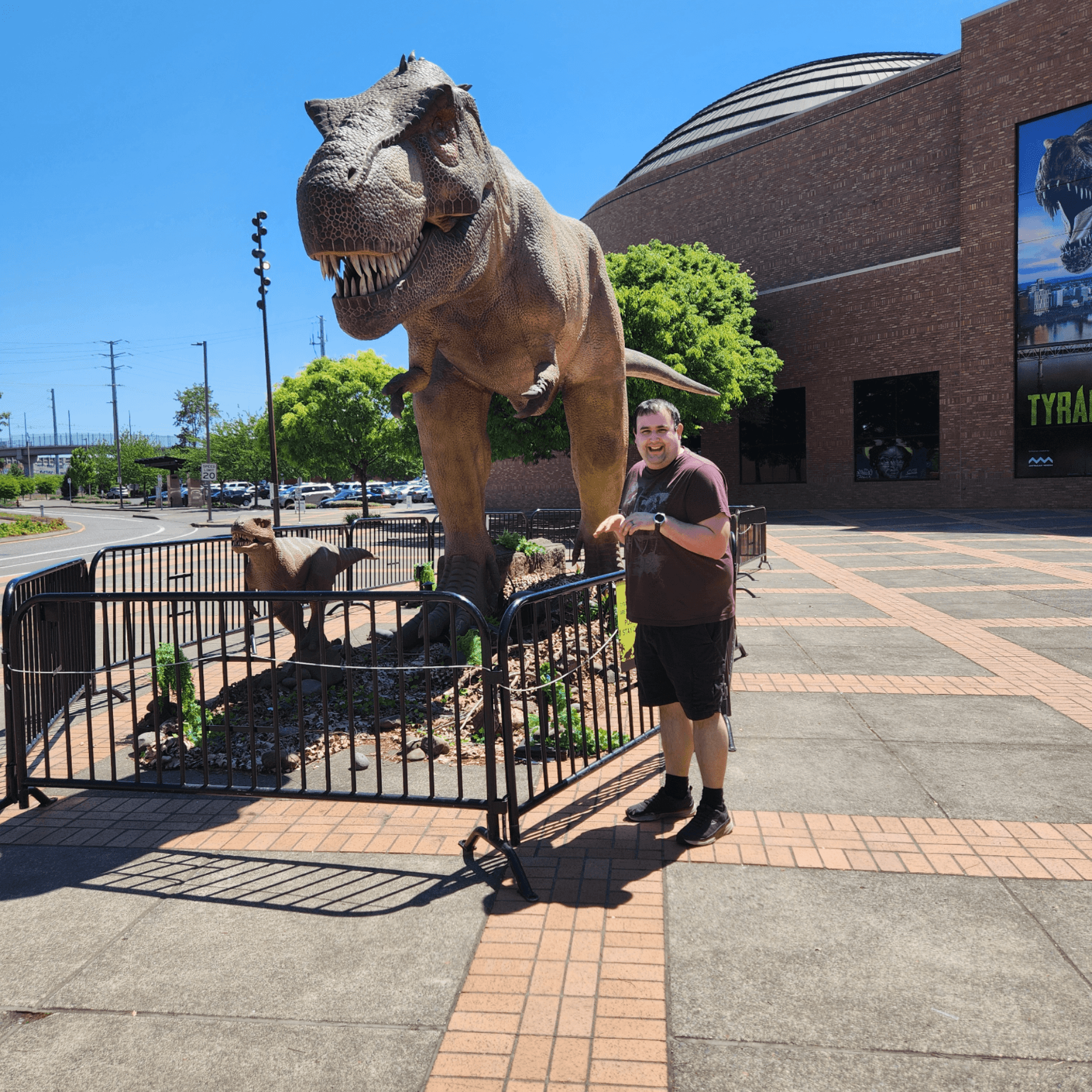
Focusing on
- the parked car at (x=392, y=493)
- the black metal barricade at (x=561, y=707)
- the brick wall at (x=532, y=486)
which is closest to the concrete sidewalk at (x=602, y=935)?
the black metal barricade at (x=561, y=707)

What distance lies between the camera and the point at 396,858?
3.37 metres

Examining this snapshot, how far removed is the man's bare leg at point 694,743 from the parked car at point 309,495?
43.1 metres

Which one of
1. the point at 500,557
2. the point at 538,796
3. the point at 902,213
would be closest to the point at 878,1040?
the point at 538,796

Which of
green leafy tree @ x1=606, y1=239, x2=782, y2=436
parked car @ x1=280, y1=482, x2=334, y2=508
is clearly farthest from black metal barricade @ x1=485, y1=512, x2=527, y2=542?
parked car @ x1=280, y1=482, x2=334, y2=508

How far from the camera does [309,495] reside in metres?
52.2

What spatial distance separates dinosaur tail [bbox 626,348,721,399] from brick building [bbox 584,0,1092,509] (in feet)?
66.8

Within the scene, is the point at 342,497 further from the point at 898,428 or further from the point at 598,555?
the point at 598,555

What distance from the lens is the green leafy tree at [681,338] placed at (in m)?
21.5

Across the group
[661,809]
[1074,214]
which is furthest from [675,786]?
[1074,214]

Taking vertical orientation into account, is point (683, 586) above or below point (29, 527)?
above

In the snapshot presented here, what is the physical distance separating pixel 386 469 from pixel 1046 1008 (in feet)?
116

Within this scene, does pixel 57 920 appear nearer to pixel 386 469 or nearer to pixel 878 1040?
pixel 878 1040

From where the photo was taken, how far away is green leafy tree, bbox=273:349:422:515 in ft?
103

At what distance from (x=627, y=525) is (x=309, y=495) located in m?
51.3
